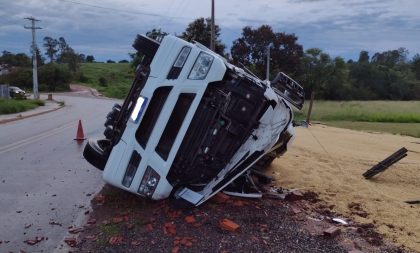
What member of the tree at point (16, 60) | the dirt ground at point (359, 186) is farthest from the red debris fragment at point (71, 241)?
the tree at point (16, 60)

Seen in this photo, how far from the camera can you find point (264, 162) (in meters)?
9.08

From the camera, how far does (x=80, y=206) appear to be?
23.0ft

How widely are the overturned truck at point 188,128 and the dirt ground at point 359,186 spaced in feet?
5.70

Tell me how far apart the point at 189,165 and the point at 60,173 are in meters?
4.56

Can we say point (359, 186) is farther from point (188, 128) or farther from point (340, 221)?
point (188, 128)

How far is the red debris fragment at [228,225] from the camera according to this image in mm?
5227

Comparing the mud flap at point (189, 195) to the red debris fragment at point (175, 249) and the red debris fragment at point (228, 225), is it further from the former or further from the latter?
the red debris fragment at point (175, 249)

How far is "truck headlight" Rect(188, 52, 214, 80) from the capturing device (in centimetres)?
576

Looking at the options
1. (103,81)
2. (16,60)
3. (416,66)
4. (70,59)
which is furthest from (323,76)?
(16,60)

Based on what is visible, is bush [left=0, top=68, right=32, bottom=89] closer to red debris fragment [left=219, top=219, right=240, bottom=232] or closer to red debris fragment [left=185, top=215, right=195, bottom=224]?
red debris fragment [left=185, top=215, right=195, bottom=224]

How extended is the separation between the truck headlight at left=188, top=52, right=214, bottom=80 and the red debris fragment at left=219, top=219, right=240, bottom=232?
165 cm

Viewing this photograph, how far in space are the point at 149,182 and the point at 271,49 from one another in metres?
51.2

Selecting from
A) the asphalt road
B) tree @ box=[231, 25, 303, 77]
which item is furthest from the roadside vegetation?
the asphalt road

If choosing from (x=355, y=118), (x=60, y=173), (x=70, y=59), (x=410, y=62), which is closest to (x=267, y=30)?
(x=355, y=118)
